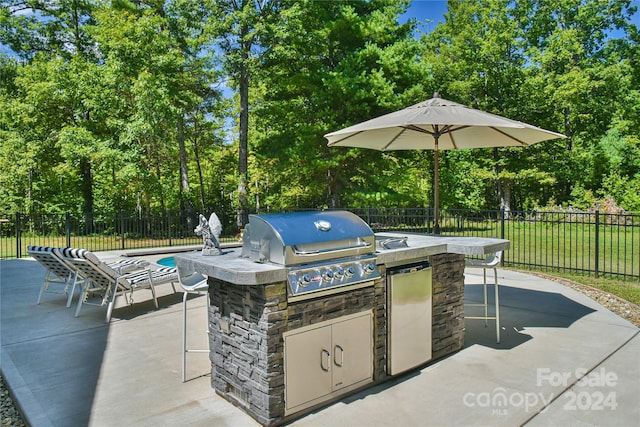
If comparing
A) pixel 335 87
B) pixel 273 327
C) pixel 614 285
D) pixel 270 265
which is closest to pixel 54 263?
pixel 270 265

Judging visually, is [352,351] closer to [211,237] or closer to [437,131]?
[211,237]

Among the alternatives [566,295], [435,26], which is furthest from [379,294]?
[435,26]

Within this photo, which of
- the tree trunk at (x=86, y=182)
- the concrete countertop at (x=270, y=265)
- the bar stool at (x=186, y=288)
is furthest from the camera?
the tree trunk at (x=86, y=182)

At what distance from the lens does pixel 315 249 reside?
9.50 feet

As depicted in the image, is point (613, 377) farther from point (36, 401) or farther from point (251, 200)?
point (251, 200)

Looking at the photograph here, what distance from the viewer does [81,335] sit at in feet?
15.2

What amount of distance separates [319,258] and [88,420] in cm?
184

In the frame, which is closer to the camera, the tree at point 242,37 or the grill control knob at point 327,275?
the grill control knob at point 327,275

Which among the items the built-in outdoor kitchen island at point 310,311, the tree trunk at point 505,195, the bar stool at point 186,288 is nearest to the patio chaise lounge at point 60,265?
the bar stool at point 186,288

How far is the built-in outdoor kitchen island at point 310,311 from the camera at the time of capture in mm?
2707

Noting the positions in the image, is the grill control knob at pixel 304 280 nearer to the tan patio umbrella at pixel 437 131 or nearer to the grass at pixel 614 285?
the tan patio umbrella at pixel 437 131

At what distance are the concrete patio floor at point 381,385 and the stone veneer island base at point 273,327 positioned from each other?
0.12m

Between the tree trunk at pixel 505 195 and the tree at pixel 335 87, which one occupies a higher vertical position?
the tree at pixel 335 87

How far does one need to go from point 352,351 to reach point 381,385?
44 centimetres
